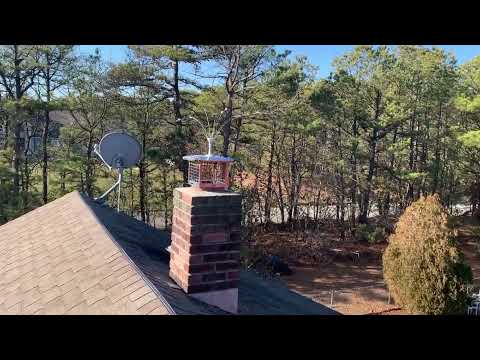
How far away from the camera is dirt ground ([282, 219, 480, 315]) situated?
10.9 meters

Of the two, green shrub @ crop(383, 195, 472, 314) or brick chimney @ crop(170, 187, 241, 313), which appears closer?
brick chimney @ crop(170, 187, 241, 313)

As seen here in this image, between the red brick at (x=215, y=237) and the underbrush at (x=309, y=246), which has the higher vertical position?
the red brick at (x=215, y=237)

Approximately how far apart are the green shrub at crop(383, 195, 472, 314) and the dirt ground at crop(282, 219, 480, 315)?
1227 mm

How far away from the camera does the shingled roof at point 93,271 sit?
2.88 meters

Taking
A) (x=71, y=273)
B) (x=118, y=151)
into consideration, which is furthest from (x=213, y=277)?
(x=118, y=151)

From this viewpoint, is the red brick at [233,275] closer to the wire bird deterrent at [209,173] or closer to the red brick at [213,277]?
the red brick at [213,277]

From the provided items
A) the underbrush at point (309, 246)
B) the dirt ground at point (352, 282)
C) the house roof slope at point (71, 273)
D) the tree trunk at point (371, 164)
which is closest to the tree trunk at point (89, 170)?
the underbrush at point (309, 246)

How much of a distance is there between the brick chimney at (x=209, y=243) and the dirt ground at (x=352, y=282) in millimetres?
7364

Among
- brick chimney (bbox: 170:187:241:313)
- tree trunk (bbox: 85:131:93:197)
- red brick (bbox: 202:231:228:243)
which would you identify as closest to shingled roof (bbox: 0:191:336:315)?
brick chimney (bbox: 170:187:241:313)

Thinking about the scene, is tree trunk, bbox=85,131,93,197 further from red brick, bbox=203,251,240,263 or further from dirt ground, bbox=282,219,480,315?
red brick, bbox=203,251,240,263

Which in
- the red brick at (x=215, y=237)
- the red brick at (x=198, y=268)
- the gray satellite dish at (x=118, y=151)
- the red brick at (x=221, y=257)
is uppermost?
the gray satellite dish at (x=118, y=151)

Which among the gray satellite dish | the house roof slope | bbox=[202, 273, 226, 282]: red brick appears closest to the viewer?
the house roof slope

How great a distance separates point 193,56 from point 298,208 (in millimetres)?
7952

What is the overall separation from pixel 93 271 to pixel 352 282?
10.7m
